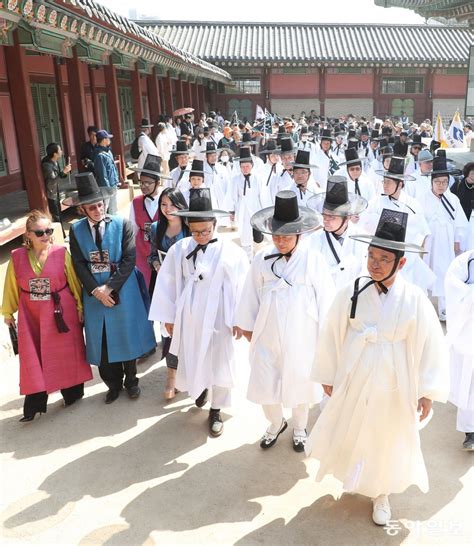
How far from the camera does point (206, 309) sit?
12.8ft

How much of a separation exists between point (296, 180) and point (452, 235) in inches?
85.4

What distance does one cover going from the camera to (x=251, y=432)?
4074mm

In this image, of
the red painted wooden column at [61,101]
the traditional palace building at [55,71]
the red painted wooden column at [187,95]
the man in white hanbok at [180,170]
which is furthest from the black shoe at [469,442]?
the red painted wooden column at [187,95]

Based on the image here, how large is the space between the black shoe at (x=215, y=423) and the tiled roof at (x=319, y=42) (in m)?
27.4

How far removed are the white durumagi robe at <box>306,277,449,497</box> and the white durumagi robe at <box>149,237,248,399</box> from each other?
111 cm

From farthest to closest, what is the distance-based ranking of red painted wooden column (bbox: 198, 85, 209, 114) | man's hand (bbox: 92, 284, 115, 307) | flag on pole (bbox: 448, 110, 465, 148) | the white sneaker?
1. red painted wooden column (bbox: 198, 85, 209, 114)
2. flag on pole (bbox: 448, 110, 465, 148)
3. man's hand (bbox: 92, 284, 115, 307)
4. the white sneaker

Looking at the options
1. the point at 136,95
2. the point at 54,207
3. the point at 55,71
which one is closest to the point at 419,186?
the point at 54,207

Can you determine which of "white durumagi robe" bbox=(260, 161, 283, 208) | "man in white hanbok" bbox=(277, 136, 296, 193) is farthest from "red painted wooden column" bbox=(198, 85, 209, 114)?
"man in white hanbok" bbox=(277, 136, 296, 193)

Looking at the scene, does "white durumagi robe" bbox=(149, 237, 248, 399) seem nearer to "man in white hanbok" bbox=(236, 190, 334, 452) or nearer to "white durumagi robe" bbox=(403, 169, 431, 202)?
"man in white hanbok" bbox=(236, 190, 334, 452)

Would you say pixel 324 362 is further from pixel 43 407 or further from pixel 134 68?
pixel 134 68

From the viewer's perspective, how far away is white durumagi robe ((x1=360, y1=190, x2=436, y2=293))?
5.38m

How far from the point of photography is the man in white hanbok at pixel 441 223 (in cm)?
632

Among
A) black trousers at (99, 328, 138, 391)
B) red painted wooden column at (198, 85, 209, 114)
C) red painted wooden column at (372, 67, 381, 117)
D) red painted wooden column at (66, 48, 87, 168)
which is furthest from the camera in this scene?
red painted wooden column at (372, 67, 381, 117)

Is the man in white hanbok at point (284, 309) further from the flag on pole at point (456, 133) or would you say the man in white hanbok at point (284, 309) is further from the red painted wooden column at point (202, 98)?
the red painted wooden column at point (202, 98)
